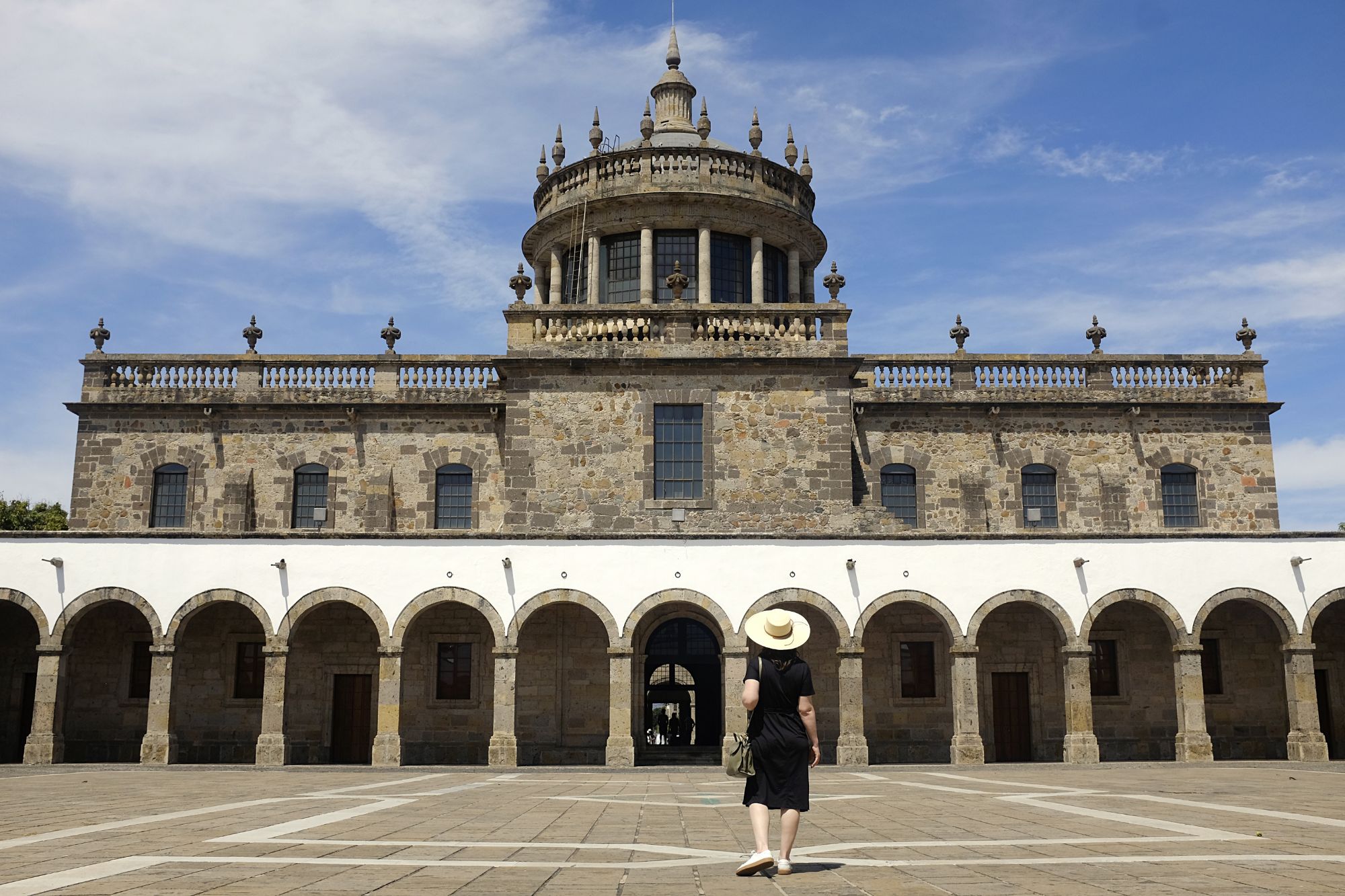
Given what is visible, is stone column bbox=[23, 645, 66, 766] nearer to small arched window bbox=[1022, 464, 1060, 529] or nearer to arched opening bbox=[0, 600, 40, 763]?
arched opening bbox=[0, 600, 40, 763]

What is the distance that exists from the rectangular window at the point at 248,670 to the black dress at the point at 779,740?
2081cm

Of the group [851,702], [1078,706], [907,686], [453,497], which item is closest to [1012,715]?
[907,686]

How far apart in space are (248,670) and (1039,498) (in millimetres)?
19329

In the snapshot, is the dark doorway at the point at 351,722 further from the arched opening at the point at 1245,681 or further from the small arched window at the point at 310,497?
the arched opening at the point at 1245,681

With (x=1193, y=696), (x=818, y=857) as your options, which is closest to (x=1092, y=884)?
(x=818, y=857)

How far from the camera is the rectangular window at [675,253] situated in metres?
31.5

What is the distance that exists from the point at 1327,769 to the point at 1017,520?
9.47 meters

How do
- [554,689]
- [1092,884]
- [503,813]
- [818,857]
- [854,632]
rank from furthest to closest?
[554,689]
[854,632]
[503,813]
[818,857]
[1092,884]

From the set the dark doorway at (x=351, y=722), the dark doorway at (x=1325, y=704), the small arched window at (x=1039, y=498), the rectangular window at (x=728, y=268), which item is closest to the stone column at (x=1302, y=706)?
the dark doorway at (x=1325, y=704)

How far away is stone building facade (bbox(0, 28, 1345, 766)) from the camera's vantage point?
2353cm

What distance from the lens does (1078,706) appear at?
23.3 m

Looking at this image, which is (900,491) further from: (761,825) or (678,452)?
(761,825)

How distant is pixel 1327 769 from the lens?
19938 mm

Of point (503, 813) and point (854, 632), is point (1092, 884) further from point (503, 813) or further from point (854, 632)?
point (854, 632)
